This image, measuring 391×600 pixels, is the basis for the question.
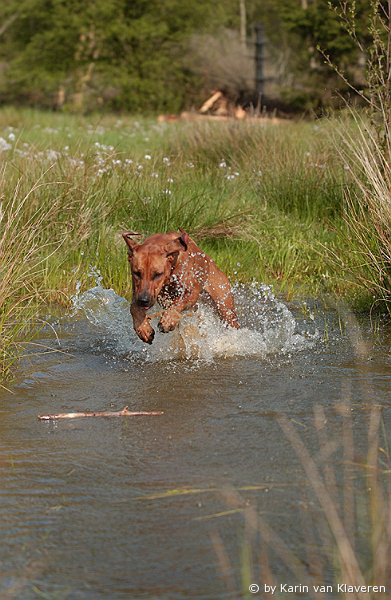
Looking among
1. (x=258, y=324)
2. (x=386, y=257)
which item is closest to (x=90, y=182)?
(x=258, y=324)

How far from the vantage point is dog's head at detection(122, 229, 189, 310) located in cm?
615

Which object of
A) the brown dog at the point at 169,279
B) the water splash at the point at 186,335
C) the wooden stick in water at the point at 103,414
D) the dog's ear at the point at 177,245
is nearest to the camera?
the wooden stick in water at the point at 103,414

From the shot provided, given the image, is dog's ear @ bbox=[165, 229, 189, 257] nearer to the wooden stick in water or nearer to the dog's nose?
the dog's nose

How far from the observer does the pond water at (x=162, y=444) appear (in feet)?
11.5

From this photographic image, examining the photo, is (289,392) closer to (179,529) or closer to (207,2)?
(179,529)

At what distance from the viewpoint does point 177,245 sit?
6.41m

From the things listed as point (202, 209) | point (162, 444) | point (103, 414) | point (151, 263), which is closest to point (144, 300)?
point (151, 263)

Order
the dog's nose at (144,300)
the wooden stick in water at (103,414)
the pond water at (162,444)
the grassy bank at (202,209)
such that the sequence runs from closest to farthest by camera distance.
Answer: the pond water at (162,444), the wooden stick in water at (103,414), the dog's nose at (144,300), the grassy bank at (202,209)

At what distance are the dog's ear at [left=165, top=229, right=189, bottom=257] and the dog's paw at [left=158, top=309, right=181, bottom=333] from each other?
1.31ft

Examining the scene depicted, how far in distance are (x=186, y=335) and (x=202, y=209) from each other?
3077mm

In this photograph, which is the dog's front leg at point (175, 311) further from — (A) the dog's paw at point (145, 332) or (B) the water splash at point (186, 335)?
(B) the water splash at point (186, 335)

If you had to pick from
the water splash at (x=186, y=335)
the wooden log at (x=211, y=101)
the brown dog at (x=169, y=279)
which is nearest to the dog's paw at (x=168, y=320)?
the brown dog at (x=169, y=279)

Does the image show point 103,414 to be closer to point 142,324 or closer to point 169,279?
point 142,324

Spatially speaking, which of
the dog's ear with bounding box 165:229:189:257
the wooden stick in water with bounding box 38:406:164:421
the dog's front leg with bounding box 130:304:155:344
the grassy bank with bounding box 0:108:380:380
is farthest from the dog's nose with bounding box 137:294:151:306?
the grassy bank with bounding box 0:108:380:380
